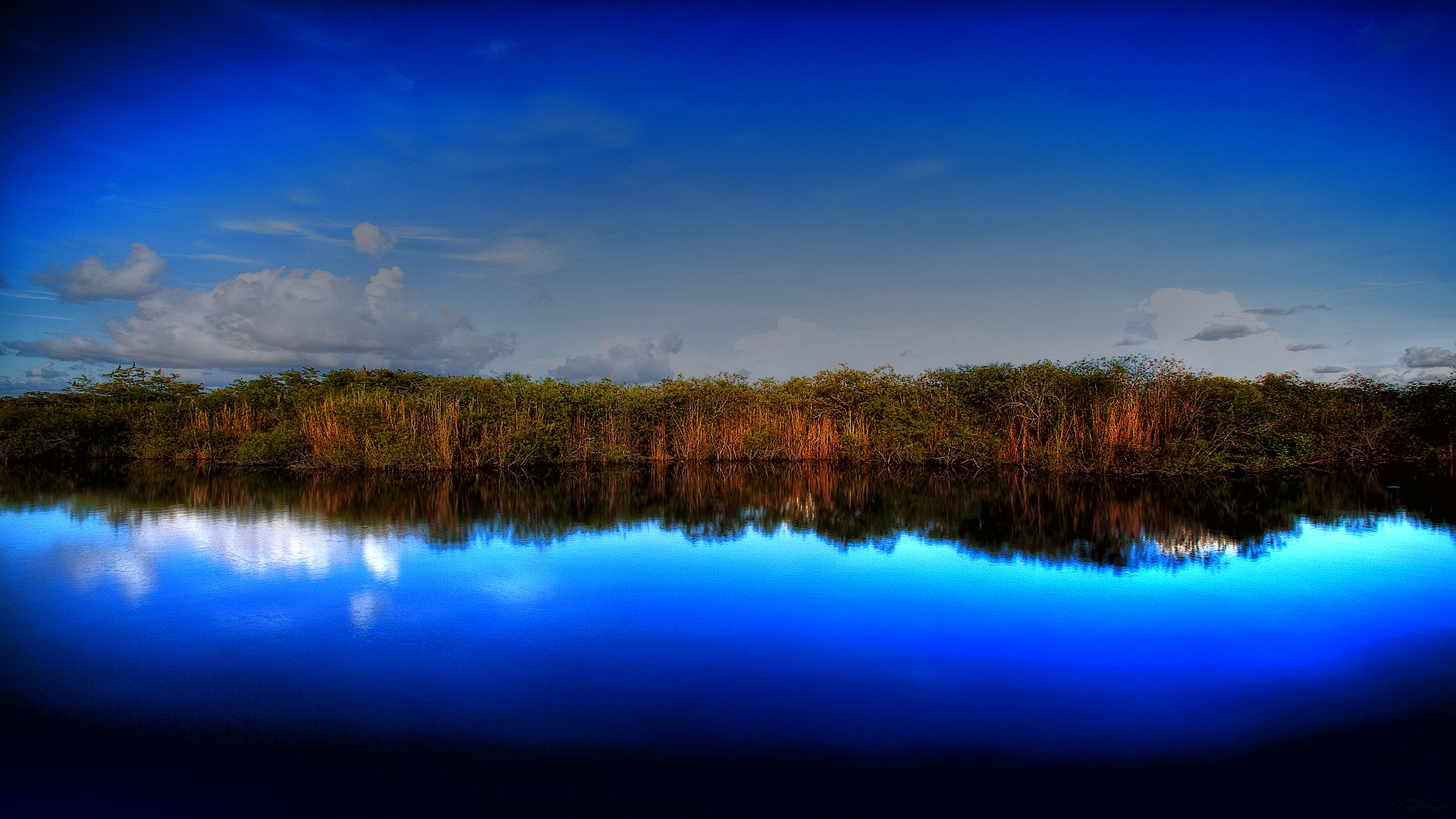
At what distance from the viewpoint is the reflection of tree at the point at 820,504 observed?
902 cm

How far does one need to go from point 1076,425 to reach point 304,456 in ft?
65.5

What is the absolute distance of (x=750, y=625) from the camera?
216 inches

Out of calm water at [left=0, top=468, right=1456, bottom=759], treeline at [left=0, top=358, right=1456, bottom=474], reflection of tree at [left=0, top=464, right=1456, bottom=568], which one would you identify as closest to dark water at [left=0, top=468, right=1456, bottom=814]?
calm water at [left=0, top=468, right=1456, bottom=759]

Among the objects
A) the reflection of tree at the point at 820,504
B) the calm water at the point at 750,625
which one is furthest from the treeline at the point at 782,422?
the calm water at the point at 750,625

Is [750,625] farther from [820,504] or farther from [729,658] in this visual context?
[820,504]

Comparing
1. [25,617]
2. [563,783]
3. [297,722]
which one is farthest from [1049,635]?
[25,617]

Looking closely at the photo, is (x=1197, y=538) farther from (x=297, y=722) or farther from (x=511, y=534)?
(x=297, y=722)

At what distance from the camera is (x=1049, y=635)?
203 inches

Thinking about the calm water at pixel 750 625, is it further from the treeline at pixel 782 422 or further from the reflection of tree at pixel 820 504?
the treeline at pixel 782 422

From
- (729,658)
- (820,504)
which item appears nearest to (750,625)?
(729,658)

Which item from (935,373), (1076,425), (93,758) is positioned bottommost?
(93,758)

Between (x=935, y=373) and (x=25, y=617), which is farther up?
(x=935, y=373)

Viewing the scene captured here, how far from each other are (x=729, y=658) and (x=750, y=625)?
0.76 metres

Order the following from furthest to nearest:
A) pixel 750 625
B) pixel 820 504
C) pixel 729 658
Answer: pixel 820 504, pixel 750 625, pixel 729 658
